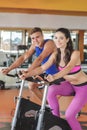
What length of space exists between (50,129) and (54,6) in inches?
121

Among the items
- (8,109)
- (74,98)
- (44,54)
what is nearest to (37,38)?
(44,54)

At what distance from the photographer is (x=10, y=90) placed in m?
7.94

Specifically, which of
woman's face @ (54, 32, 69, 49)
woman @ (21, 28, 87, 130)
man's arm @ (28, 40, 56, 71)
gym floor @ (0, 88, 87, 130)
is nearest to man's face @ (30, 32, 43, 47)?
man's arm @ (28, 40, 56, 71)

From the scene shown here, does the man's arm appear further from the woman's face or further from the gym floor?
the gym floor

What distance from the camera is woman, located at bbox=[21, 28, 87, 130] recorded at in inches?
98.1

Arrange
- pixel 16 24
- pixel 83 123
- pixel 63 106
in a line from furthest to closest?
1. pixel 16 24
2. pixel 63 106
3. pixel 83 123

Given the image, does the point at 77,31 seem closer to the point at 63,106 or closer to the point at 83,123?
the point at 63,106

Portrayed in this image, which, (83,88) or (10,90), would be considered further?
(10,90)

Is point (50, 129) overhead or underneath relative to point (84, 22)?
underneath

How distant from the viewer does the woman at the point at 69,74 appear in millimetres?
2492

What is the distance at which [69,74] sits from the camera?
2.60 metres

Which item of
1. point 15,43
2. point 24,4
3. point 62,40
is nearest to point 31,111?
point 62,40

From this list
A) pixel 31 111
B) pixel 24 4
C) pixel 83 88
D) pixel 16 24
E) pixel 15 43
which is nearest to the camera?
pixel 83 88

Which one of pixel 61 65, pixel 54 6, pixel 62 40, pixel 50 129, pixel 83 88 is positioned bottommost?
pixel 50 129
